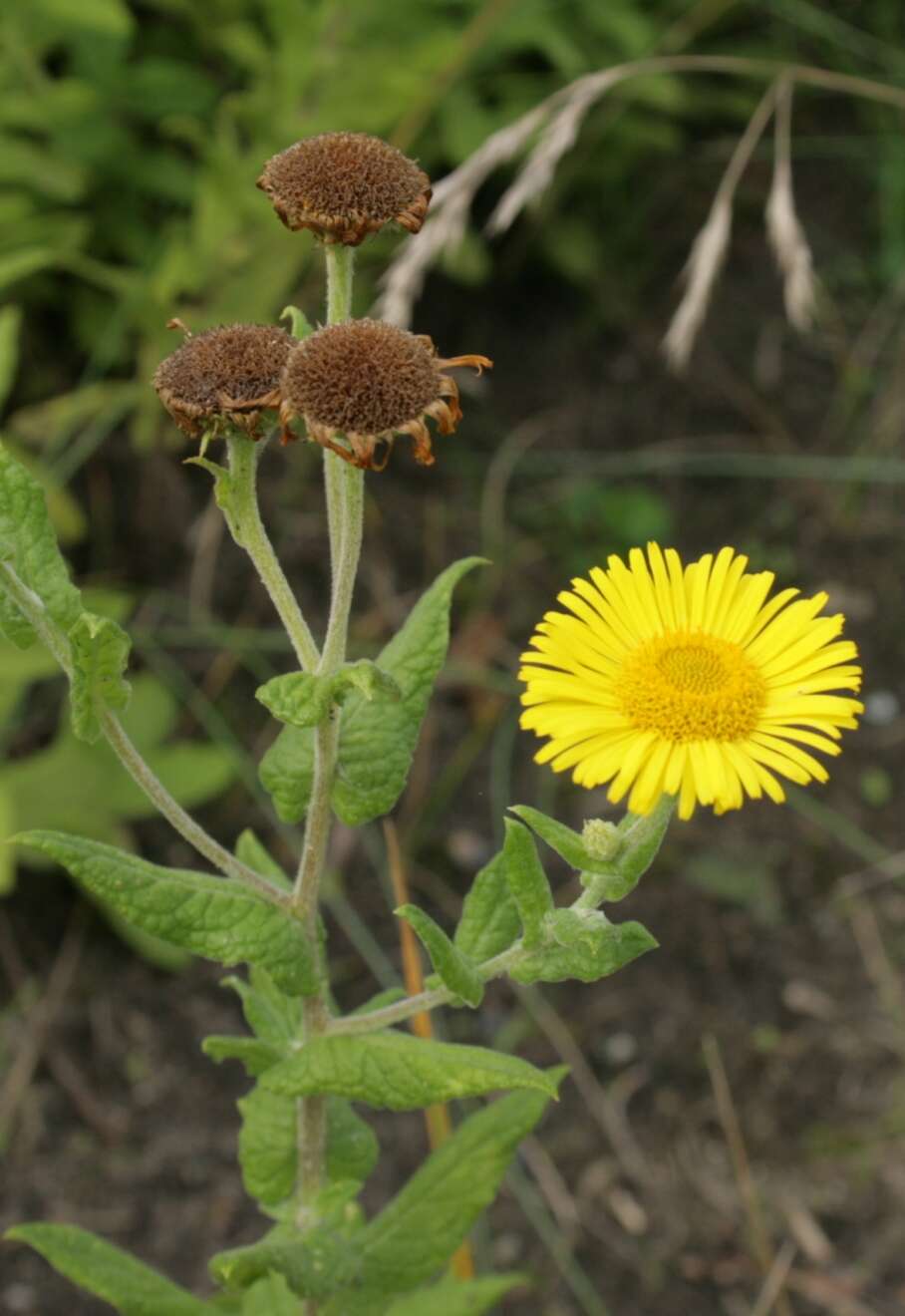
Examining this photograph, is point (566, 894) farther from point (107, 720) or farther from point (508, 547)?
point (107, 720)

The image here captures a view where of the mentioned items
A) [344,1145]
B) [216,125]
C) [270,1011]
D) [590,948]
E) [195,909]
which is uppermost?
[216,125]

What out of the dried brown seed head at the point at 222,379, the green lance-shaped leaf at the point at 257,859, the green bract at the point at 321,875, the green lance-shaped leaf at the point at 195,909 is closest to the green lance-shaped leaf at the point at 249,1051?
the green bract at the point at 321,875

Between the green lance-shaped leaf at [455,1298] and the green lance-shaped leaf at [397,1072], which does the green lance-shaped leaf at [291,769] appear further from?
the green lance-shaped leaf at [455,1298]

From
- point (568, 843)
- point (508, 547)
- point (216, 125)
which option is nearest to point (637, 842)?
point (568, 843)

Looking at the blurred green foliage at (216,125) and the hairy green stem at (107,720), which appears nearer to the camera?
the hairy green stem at (107,720)

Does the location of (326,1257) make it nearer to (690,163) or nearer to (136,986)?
(136,986)

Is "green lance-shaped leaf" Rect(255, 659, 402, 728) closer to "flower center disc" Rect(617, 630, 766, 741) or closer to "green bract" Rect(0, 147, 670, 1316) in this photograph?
"green bract" Rect(0, 147, 670, 1316)
